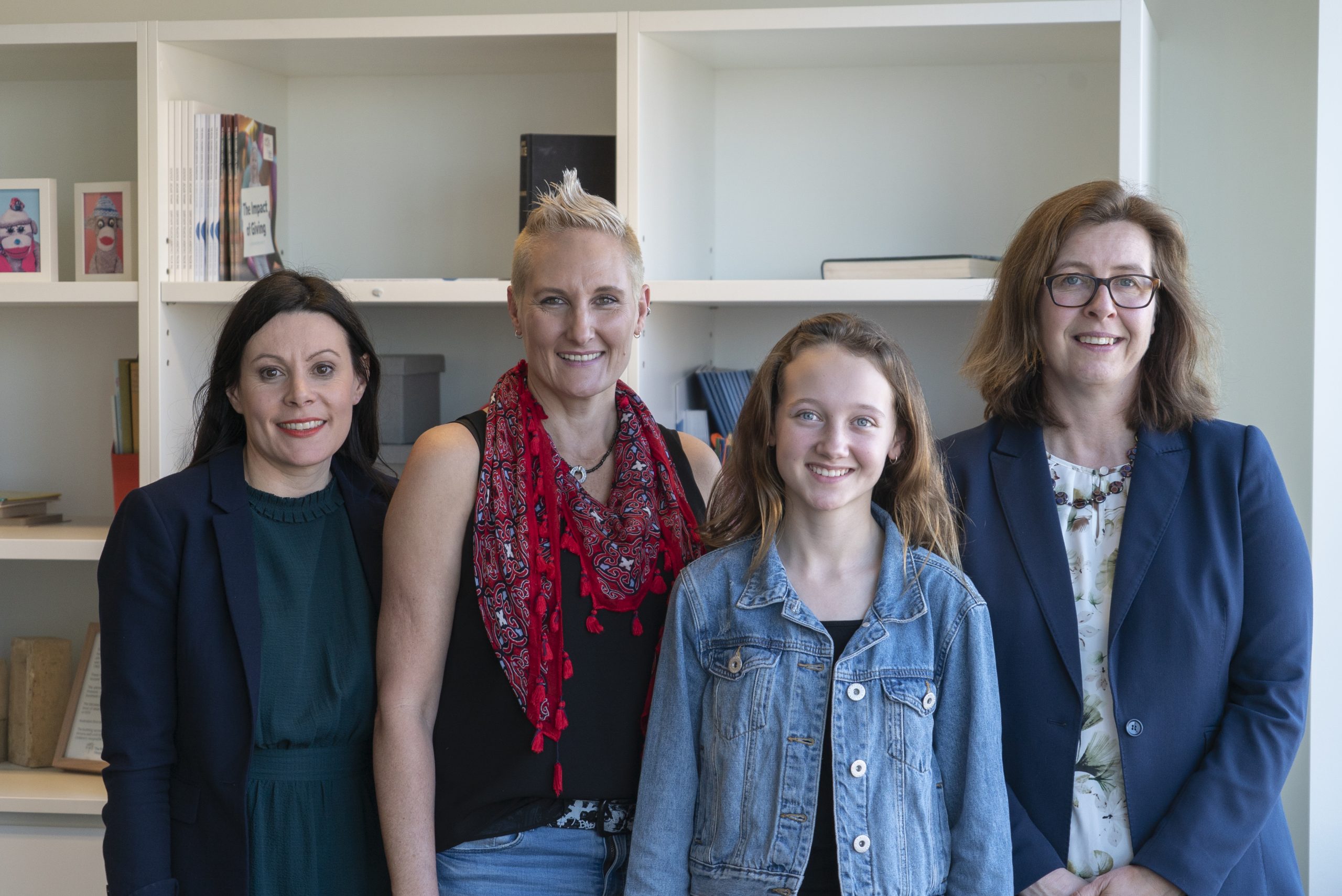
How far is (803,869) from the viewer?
1263 millimetres

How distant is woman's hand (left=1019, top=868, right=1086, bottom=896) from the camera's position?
1355mm

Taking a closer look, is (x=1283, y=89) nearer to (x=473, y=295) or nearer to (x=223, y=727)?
(x=473, y=295)

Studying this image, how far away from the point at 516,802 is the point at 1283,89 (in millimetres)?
2208

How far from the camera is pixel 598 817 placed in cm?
142

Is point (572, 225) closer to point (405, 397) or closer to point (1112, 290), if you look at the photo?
point (1112, 290)

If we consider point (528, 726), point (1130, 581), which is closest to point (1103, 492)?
point (1130, 581)

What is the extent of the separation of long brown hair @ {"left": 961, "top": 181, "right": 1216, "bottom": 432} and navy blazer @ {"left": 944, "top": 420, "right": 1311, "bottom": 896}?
0.25ft

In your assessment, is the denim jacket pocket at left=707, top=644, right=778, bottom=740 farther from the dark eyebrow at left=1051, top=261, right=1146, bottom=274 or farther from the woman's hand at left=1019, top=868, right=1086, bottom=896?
the dark eyebrow at left=1051, top=261, right=1146, bottom=274

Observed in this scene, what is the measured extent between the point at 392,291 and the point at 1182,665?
5.22 feet

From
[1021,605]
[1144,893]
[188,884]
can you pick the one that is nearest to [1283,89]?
[1021,605]

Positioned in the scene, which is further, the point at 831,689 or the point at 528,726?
the point at 528,726

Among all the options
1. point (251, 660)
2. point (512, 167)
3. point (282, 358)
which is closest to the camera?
point (251, 660)

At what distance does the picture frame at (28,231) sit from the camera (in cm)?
243

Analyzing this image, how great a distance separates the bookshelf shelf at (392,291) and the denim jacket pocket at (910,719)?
48.3 inches
